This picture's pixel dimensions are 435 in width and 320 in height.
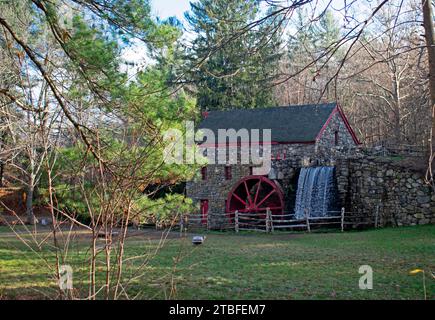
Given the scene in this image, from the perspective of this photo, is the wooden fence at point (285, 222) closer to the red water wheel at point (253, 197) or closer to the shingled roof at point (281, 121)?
the red water wheel at point (253, 197)

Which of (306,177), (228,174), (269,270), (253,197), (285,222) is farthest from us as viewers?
(228,174)

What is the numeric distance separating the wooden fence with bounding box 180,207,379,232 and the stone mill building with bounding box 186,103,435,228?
0.25m

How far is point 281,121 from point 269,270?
14767 mm

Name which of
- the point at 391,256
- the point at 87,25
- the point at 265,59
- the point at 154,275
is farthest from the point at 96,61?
the point at 391,256

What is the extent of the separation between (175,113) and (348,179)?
33.8ft

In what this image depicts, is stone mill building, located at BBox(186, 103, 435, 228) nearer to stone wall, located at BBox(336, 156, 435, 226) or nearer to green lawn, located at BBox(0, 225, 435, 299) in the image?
stone wall, located at BBox(336, 156, 435, 226)

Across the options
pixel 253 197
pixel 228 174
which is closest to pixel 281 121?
pixel 228 174

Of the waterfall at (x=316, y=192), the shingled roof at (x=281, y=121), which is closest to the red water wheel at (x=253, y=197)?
the waterfall at (x=316, y=192)

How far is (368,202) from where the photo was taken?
16812 mm

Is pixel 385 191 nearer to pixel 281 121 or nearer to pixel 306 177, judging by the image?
pixel 306 177

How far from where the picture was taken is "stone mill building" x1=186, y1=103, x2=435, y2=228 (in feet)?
52.6

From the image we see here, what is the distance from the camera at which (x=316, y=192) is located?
18172 millimetres

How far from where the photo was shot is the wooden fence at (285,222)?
16719 mm

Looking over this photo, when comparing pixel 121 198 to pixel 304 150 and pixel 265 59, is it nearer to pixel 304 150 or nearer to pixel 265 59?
pixel 265 59
